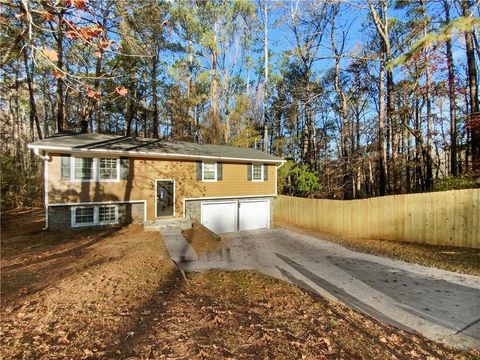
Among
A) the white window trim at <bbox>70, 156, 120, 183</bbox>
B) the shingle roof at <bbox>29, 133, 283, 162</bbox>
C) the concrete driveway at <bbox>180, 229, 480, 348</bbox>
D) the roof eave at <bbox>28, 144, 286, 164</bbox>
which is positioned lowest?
the concrete driveway at <bbox>180, 229, 480, 348</bbox>

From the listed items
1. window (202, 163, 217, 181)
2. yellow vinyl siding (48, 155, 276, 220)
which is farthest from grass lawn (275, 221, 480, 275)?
window (202, 163, 217, 181)

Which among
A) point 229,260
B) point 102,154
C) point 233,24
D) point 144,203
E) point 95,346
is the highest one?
point 233,24

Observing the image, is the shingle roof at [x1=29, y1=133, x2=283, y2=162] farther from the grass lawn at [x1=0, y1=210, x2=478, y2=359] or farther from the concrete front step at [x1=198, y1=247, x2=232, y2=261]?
the concrete front step at [x1=198, y1=247, x2=232, y2=261]

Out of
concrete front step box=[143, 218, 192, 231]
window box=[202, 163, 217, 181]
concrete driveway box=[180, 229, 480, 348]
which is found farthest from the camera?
window box=[202, 163, 217, 181]

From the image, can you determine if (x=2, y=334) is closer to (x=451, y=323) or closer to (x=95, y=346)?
(x=95, y=346)

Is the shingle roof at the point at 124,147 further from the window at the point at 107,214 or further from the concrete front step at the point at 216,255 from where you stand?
the concrete front step at the point at 216,255

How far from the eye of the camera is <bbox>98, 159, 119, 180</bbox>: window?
36.7 ft

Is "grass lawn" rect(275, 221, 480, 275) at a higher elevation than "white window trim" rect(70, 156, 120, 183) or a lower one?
lower

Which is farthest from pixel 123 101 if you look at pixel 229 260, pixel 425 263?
pixel 425 263

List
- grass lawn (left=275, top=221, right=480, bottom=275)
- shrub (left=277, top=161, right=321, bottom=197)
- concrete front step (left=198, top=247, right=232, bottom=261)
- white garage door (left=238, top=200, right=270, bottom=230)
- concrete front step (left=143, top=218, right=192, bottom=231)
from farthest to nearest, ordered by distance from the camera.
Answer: shrub (left=277, top=161, right=321, bottom=197), white garage door (left=238, top=200, right=270, bottom=230), concrete front step (left=143, top=218, right=192, bottom=231), concrete front step (left=198, top=247, right=232, bottom=261), grass lawn (left=275, top=221, right=480, bottom=275)

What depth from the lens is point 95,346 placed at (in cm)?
305

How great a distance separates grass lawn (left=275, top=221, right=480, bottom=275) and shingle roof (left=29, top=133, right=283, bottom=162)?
24.8ft

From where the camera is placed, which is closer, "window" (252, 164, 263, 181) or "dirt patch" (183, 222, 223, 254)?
"dirt patch" (183, 222, 223, 254)

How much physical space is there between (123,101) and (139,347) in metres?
24.0
